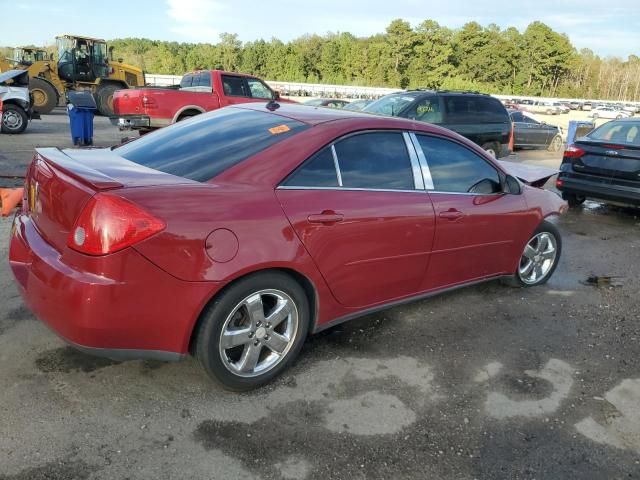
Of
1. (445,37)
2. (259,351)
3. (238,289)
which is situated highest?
(445,37)

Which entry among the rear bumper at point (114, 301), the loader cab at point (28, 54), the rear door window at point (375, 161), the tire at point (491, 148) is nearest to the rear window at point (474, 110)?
the tire at point (491, 148)

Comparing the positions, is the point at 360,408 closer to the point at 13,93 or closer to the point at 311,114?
the point at 311,114

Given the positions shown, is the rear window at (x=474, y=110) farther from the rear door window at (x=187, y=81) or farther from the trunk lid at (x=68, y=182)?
the trunk lid at (x=68, y=182)

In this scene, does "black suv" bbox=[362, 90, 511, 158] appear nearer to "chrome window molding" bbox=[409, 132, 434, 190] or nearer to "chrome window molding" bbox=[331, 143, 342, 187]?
"chrome window molding" bbox=[409, 132, 434, 190]

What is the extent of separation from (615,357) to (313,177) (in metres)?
2.54

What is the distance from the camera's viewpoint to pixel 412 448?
2637mm

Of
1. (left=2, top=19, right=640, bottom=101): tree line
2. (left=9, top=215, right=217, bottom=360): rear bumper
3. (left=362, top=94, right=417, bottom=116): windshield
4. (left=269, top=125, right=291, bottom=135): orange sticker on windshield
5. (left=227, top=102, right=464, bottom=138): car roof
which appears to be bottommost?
(left=9, top=215, right=217, bottom=360): rear bumper

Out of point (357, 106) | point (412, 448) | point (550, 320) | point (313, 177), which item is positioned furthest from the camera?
point (357, 106)

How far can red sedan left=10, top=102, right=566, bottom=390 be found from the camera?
97.7 inches

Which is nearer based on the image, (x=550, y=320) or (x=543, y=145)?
(x=550, y=320)

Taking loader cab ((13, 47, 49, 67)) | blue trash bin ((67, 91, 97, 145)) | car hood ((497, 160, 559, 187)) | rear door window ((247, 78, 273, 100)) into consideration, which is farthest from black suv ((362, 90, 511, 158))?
loader cab ((13, 47, 49, 67))

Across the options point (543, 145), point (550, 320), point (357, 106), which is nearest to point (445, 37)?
point (543, 145)

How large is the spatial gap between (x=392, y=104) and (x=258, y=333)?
8285 mm

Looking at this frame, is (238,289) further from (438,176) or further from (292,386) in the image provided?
(438,176)
